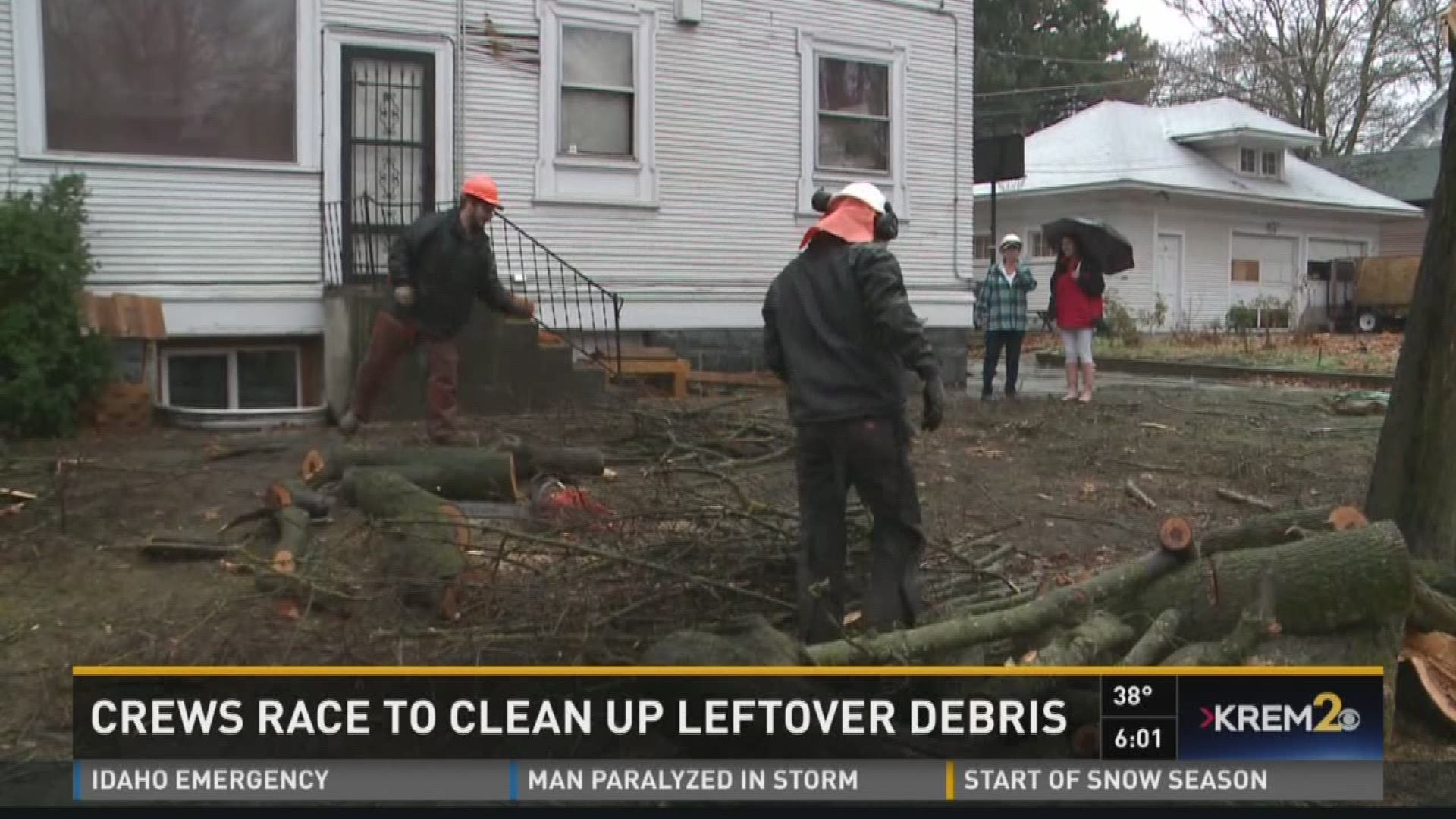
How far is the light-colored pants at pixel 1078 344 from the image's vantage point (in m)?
12.9

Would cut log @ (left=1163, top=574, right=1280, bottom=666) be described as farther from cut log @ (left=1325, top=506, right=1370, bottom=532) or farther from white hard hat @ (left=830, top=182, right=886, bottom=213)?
white hard hat @ (left=830, top=182, right=886, bottom=213)

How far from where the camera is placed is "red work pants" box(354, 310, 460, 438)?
9.11 meters

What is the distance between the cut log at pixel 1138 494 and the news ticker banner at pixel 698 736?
4.27 metres

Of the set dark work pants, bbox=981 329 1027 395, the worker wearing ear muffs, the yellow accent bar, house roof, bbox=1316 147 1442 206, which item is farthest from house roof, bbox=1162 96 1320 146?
the yellow accent bar

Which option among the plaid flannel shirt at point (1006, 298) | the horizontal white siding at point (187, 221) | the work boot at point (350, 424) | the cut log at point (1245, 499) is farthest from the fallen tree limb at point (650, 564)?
the plaid flannel shirt at point (1006, 298)

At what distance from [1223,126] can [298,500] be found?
3169 cm

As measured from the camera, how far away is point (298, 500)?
721 centimetres

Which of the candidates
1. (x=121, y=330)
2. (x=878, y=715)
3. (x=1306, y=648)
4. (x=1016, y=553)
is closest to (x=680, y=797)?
(x=878, y=715)

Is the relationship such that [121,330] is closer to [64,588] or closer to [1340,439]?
[64,588]

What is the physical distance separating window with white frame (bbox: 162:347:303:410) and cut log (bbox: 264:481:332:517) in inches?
194

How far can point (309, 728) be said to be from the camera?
420 cm

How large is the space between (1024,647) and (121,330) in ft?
27.3

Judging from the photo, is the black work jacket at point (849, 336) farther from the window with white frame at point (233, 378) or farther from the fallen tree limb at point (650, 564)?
the window with white frame at point (233, 378)

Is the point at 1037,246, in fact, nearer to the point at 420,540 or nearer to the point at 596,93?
the point at 596,93
